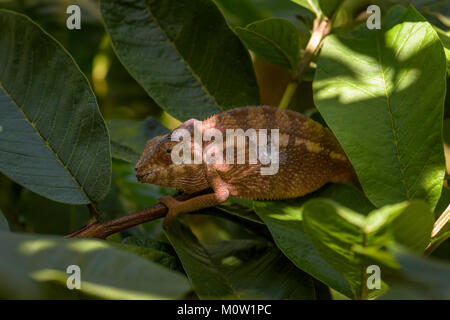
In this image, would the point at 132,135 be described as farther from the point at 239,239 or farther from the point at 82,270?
the point at 82,270

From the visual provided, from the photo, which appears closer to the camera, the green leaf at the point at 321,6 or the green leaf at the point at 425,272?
the green leaf at the point at 425,272

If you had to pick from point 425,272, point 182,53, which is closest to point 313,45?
point 182,53

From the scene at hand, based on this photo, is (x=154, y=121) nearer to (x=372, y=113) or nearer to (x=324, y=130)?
(x=324, y=130)

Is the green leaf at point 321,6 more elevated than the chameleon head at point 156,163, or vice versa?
the green leaf at point 321,6

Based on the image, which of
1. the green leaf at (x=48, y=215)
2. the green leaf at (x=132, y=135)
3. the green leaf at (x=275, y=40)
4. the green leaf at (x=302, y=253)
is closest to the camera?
the green leaf at (x=302, y=253)

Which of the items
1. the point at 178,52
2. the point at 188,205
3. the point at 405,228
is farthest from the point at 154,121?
the point at 405,228

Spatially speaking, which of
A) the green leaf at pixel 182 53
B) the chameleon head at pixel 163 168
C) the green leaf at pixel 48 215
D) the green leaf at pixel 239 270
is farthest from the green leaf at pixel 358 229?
the green leaf at pixel 48 215

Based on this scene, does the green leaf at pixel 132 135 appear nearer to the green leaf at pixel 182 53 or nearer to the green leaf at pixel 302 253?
the green leaf at pixel 182 53
